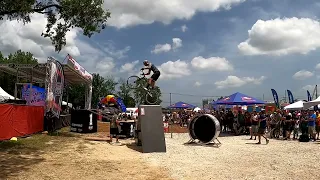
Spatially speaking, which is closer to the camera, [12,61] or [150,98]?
[150,98]

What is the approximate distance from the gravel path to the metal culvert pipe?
2056 mm

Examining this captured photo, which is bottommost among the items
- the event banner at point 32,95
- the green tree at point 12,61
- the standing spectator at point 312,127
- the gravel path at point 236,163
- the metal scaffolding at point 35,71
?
the gravel path at point 236,163

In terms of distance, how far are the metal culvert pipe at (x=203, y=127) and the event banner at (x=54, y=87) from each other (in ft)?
25.8

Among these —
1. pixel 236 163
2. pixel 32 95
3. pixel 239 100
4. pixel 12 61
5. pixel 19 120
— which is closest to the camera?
pixel 236 163

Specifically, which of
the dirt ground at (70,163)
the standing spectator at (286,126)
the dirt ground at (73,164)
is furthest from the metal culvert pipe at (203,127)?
the standing spectator at (286,126)

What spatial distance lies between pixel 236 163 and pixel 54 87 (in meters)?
12.4

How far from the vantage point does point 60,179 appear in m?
8.63

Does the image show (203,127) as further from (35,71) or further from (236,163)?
(35,71)

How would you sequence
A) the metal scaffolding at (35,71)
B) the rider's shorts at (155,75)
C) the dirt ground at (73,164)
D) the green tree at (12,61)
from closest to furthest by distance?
the dirt ground at (73,164)
the rider's shorts at (155,75)
the metal scaffolding at (35,71)
the green tree at (12,61)

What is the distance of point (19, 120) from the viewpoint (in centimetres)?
1669

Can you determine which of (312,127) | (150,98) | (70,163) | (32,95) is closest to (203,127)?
(150,98)

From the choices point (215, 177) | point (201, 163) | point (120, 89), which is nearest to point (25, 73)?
point (201, 163)

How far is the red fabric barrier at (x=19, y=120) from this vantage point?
15062 mm

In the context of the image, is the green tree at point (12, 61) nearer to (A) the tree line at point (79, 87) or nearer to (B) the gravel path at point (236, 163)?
(A) the tree line at point (79, 87)
